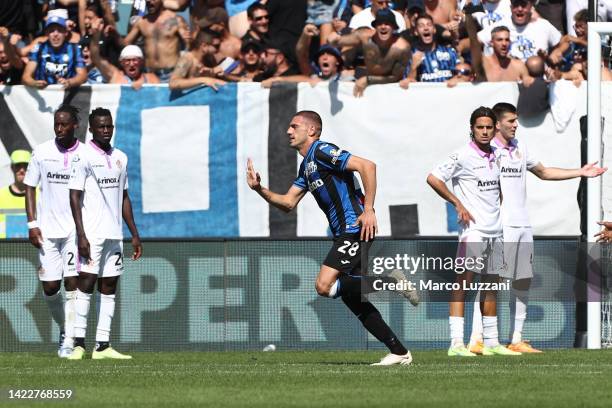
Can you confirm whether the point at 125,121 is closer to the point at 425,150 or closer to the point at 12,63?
the point at 12,63

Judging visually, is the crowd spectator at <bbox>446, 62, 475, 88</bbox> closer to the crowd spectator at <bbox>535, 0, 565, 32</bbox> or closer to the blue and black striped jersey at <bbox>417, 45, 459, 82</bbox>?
the blue and black striped jersey at <bbox>417, 45, 459, 82</bbox>

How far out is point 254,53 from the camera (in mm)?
17859

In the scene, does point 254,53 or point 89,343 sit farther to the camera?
point 254,53

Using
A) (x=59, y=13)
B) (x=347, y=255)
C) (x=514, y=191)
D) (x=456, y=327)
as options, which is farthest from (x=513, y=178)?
(x=59, y=13)

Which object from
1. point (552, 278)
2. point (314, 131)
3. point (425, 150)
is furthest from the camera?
point (425, 150)

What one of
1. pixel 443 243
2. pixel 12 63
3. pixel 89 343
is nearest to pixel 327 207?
pixel 443 243

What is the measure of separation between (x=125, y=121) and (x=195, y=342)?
11.7ft

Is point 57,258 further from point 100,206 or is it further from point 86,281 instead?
point 100,206

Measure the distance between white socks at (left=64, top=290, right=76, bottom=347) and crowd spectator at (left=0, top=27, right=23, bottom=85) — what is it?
5.35 metres

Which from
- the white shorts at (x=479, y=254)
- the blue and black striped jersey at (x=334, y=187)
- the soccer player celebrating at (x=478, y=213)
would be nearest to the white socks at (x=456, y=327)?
the soccer player celebrating at (x=478, y=213)

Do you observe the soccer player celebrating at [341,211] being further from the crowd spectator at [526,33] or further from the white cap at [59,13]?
the white cap at [59,13]

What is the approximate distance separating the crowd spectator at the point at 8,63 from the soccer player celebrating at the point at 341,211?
7.25m

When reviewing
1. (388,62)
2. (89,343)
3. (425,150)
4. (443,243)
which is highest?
(388,62)

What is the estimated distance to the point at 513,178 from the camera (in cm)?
1354
